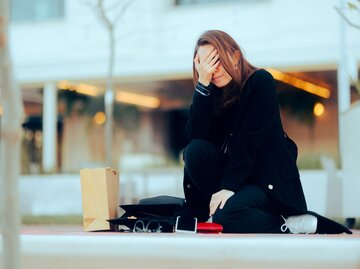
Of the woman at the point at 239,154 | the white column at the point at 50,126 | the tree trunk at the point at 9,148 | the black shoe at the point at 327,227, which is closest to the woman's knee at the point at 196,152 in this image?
the woman at the point at 239,154

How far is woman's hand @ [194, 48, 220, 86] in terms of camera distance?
11.2 feet

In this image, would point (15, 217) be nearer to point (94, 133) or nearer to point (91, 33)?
point (91, 33)

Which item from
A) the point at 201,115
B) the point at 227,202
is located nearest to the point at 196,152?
the point at 201,115

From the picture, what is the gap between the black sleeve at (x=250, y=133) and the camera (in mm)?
3342

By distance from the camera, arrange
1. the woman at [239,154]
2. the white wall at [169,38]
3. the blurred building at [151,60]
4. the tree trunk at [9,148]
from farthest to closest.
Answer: the blurred building at [151,60] < the white wall at [169,38] < the woman at [239,154] < the tree trunk at [9,148]

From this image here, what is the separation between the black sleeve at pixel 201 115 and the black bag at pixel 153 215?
0.35 metres

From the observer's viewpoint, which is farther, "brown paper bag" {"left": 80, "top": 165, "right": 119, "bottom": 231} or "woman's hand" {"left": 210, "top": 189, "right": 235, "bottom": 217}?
"brown paper bag" {"left": 80, "top": 165, "right": 119, "bottom": 231}

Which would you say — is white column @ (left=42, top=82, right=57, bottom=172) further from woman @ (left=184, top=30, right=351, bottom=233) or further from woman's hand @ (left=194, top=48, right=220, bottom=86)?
woman's hand @ (left=194, top=48, right=220, bottom=86)

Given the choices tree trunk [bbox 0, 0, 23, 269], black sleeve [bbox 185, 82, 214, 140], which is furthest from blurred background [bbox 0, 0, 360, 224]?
tree trunk [bbox 0, 0, 23, 269]

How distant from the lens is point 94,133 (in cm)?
2166

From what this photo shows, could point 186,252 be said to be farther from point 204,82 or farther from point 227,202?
point 204,82

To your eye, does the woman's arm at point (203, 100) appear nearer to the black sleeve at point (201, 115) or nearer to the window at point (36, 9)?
the black sleeve at point (201, 115)

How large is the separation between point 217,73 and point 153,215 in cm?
73

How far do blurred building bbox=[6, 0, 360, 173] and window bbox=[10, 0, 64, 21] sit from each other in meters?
0.03
